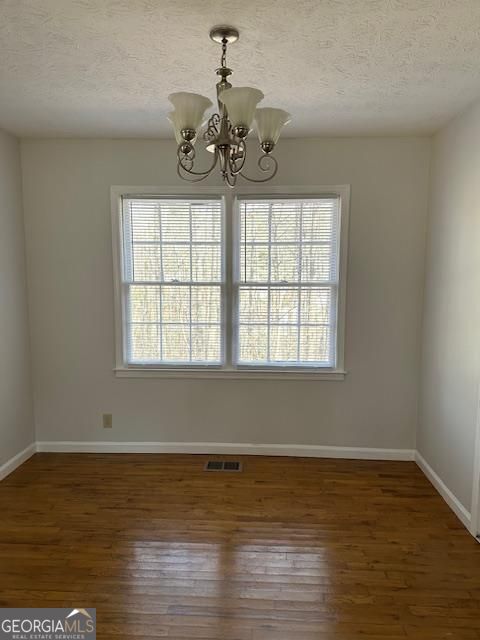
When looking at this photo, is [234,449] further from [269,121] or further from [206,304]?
[269,121]

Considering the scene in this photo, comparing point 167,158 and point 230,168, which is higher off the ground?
point 167,158

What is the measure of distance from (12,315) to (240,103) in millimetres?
2652

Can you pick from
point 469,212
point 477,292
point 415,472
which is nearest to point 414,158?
point 469,212

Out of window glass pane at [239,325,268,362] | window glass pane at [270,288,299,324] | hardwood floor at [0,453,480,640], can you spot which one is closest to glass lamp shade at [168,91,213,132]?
window glass pane at [270,288,299,324]

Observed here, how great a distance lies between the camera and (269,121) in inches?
68.3

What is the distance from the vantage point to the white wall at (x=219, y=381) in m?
3.31

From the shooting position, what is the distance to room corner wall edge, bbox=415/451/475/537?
2590 millimetres

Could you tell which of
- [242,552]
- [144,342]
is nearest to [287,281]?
[144,342]

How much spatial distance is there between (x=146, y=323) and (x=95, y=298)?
477 millimetres

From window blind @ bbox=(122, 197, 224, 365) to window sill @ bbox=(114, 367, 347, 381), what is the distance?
8 cm

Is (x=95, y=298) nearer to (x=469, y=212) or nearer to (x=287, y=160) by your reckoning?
(x=287, y=160)

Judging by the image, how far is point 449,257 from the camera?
292cm

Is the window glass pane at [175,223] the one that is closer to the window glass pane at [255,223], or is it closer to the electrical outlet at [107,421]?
the window glass pane at [255,223]

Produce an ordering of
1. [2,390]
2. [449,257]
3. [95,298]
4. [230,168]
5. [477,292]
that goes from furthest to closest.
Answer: [95,298] < [2,390] < [449,257] < [477,292] < [230,168]
